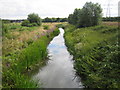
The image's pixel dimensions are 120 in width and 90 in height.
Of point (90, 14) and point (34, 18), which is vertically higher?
point (34, 18)

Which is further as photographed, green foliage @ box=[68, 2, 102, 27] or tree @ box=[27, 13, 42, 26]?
tree @ box=[27, 13, 42, 26]

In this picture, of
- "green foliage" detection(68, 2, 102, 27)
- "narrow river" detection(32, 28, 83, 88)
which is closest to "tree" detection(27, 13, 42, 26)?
"green foliage" detection(68, 2, 102, 27)

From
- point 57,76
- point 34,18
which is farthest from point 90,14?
point 34,18

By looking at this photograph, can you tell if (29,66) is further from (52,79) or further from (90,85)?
(90,85)

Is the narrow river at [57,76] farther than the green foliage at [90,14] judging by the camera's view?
No

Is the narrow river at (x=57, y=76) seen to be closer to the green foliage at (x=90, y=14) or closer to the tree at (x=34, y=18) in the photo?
the green foliage at (x=90, y=14)

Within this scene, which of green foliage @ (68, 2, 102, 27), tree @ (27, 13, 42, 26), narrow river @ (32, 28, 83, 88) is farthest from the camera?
tree @ (27, 13, 42, 26)

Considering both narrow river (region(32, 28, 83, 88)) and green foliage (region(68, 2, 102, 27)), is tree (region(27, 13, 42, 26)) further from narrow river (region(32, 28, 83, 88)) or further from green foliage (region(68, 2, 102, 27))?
narrow river (region(32, 28, 83, 88))

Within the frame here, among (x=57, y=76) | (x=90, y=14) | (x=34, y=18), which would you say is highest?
(x=34, y=18)

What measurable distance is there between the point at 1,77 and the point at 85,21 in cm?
2063

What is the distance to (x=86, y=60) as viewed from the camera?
6449 mm

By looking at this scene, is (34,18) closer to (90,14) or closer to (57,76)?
(90,14)

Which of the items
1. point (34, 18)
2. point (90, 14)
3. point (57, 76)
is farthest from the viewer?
point (34, 18)

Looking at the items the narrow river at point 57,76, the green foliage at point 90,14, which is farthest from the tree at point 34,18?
the narrow river at point 57,76
